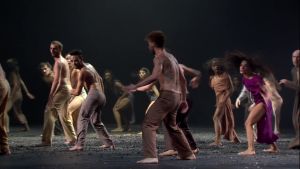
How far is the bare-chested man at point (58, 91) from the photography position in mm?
10891

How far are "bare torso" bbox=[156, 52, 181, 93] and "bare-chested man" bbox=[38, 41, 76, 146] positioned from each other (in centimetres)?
Result: 295

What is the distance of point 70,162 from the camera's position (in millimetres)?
8570

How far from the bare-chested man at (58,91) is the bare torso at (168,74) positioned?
295 centimetres

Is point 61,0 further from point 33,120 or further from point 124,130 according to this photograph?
point 124,130

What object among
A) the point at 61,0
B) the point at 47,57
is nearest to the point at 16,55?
the point at 47,57

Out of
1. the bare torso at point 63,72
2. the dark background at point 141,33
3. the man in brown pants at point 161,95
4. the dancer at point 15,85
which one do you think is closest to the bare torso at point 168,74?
the man in brown pants at point 161,95

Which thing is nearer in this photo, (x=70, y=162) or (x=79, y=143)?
(x=70, y=162)

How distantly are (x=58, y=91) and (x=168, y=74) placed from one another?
10.5 feet

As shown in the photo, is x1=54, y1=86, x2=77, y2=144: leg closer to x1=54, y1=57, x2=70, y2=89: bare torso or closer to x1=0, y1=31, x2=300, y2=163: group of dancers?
x1=0, y1=31, x2=300, y2=163: group of dancers

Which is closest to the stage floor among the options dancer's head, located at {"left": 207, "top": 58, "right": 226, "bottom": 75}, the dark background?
dancer's head, located at {"left": 207, "top": 58, "right": 226, "bottom": 75}

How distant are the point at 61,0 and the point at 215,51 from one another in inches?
197

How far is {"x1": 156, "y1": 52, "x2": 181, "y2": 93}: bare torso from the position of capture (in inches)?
330

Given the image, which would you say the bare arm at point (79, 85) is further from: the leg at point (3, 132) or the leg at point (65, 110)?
the leg at point (3, 132)

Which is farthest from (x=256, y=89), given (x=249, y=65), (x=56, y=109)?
(x=56, y=109)
